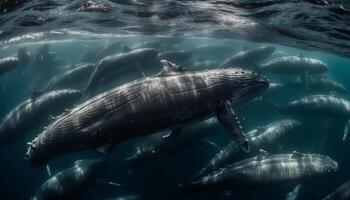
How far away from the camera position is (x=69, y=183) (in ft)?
44.8

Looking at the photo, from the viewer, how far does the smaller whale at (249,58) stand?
20.0m

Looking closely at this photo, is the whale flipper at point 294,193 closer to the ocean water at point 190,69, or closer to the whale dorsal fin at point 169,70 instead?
the ocean water at point 190,69

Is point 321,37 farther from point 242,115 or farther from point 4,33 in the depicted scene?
point 4,33

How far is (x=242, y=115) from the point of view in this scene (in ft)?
63.7

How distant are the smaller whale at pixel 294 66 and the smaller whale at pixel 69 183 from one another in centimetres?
1157

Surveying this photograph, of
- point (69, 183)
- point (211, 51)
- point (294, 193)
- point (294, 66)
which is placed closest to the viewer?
point (294, 193)

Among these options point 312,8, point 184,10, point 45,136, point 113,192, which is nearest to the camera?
point 45,136

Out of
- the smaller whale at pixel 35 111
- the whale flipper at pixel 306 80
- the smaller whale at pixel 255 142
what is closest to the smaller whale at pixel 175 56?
the smaller whale at pixel 35 111

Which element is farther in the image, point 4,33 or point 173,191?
point 4,33

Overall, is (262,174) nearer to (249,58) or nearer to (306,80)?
(249,58)

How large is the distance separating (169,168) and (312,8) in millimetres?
9123

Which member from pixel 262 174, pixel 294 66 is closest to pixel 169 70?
pixel 262 174

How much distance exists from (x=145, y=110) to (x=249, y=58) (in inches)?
558

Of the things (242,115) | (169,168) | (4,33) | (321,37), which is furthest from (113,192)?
(321,37)
